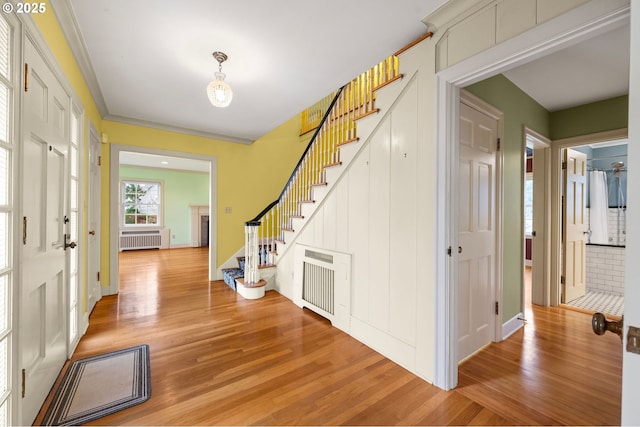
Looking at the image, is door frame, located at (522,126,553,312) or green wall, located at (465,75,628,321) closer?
green wall, located at (465,75,628,321)

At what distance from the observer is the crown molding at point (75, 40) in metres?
1.71

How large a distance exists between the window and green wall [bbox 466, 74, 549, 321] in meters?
8.77

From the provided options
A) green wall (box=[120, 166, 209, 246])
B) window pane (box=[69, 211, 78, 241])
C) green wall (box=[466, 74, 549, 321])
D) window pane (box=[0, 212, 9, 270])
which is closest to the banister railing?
green wall (box=[466, 74, 549, 321])

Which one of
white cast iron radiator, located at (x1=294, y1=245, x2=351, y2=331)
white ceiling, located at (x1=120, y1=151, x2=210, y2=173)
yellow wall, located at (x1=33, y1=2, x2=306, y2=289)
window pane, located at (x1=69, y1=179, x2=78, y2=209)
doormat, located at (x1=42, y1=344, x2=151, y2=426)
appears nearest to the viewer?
doormat, located at (x1=42, y1=344, x2=151, y2=426)

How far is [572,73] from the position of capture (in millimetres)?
2418

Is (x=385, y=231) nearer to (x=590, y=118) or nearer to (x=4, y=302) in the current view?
(x=4, y=302)

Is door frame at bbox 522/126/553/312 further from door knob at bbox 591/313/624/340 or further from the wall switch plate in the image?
the wall switch plate

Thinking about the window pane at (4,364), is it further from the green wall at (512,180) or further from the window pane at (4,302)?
the green wall at (512,180)

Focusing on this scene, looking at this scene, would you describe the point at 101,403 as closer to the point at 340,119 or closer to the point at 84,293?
the point at 84,293

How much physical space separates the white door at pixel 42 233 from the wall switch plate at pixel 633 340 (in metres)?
2.27

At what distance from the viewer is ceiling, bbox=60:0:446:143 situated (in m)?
1.74

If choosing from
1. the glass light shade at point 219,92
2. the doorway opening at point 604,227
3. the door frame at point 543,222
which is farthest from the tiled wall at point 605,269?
the glass light shade at point 219,92

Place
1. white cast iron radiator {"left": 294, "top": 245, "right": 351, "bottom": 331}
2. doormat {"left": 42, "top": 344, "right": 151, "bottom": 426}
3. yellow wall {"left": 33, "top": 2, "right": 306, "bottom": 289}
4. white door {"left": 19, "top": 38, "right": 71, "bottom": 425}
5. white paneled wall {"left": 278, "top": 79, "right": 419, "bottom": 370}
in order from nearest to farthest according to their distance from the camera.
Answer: white door {"left": 19, "top": 38, "right": 71, "bottom": 425}
doormat {"left": 42, "top": 344, "right": 151, "bottom": 426}
white paneled wall {"left": 278, "top": 79, "right": 419, "bottom": 370}
white cast iron radiator {"left": 294, "top": 245, "right": 351, "bottom": 331}
yellow wall {"left": 33, "top": 2, "right": 306, "bottom": 289}

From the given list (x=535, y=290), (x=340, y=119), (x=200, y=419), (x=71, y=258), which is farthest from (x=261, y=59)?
(x=535, y=290)
